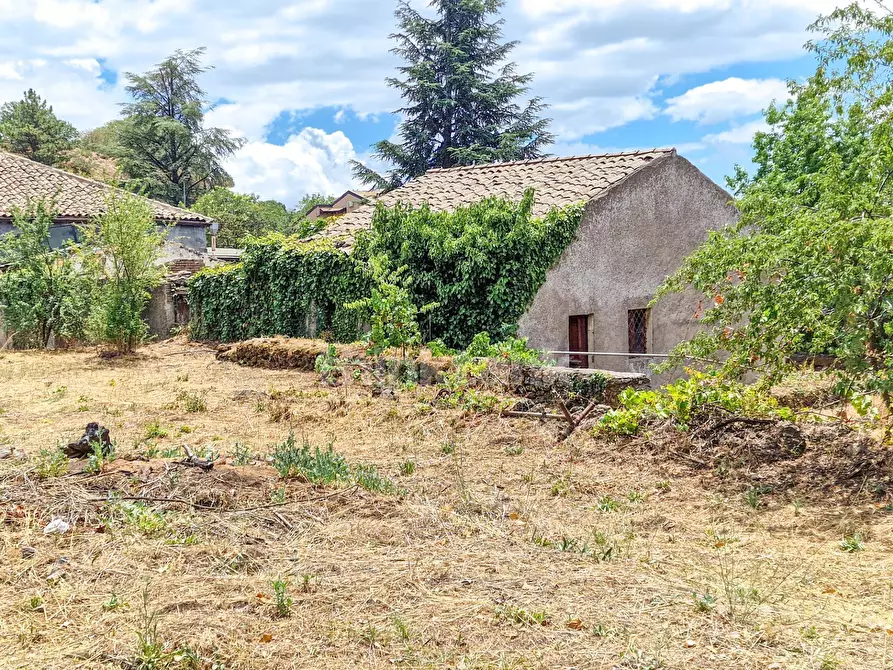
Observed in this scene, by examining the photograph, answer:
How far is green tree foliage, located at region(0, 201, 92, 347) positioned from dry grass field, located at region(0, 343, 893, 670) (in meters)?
11.3

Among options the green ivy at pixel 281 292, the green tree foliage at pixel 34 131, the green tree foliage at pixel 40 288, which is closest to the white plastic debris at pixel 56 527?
the green ivy at pixel 281 292

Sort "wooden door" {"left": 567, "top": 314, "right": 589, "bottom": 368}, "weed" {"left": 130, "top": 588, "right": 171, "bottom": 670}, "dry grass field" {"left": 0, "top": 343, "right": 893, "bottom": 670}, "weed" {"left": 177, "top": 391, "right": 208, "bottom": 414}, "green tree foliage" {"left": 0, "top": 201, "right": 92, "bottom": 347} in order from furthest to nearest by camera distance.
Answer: "green tree foliage" {"left": 0, "top": 201, "right": 92, "bottom": 347}, "wooden door" {"left": 567, "top": 314, "right": 589, "bottom": 368}, "weed" {"left": 177, "top": 391, "right": 208, "bottom": 414}, "dry grass field" {"left": 0, "top": 343, "right": 893, "bottom": 670}, "weed" {"left": 130, "top": 588, "right": 171, "bottom": 670}

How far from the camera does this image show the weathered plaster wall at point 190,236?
2728cm

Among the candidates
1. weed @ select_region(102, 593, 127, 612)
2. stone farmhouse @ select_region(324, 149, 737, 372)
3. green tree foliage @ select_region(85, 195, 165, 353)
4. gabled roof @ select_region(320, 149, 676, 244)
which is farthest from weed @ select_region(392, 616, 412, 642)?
green tree foliage @ select_region(85, 195, 165, 353)

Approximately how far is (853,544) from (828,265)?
224 centimetres

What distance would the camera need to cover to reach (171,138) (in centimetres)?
4312

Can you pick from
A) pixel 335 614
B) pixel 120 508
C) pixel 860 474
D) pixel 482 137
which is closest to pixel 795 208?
pixel 860 474

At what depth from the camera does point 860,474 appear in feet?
20.9

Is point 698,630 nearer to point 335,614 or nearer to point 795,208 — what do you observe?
point 335,614

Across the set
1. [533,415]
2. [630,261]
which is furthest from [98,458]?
[630,261]

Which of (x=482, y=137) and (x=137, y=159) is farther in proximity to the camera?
(x=137, y=159)

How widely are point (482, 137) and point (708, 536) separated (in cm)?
2838

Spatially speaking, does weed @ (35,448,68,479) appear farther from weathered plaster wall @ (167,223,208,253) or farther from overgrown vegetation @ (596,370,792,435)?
weathered plaster wall @ (167,223,208,253)

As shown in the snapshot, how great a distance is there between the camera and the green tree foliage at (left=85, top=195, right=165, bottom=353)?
1585cm
